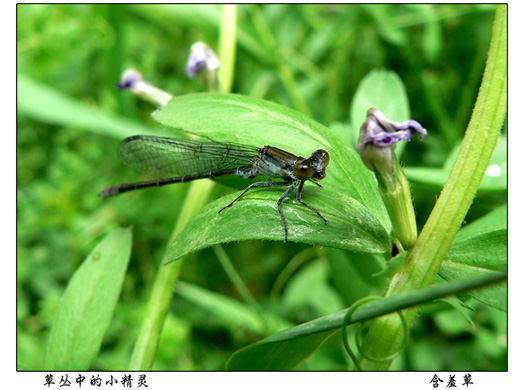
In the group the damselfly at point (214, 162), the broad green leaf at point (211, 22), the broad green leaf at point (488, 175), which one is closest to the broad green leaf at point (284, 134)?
the damselfly at point (214, 162)

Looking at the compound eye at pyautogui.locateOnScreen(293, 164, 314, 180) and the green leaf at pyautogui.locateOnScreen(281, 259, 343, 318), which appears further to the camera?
the green leaf at pyautogui.locateOnScreen(281, 259, 343, 318)

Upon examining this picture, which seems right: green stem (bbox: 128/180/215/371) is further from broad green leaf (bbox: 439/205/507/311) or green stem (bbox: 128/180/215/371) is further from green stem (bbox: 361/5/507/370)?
broad green leaf (bbox: 439/205/507/311)

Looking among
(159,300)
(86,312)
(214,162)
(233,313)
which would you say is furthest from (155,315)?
(233,313)

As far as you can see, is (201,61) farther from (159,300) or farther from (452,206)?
(452,206)

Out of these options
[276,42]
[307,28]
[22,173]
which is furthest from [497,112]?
[22,173]

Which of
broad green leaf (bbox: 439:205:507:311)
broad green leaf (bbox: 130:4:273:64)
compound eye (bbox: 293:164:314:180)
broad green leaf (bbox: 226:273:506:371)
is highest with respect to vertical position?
broad green leaf (bbox: 130:4:273:64)

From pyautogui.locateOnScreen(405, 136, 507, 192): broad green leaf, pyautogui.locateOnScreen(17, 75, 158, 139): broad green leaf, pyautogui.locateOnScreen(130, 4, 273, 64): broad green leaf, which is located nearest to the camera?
pyautogui.locateOnScreen(405, 136, 507, 192): broad green leaf

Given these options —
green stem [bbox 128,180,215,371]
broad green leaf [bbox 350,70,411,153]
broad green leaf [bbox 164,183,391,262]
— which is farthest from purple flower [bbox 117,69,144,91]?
broad green leaf [bbox 164,183,391,262]

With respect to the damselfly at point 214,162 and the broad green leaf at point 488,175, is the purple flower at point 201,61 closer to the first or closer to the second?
the damselfly at point 214,162
